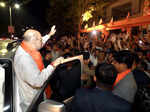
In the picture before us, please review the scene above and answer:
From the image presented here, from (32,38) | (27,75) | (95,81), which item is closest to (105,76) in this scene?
(95,81)

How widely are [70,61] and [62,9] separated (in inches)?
713

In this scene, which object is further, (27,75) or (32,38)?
(32,38)

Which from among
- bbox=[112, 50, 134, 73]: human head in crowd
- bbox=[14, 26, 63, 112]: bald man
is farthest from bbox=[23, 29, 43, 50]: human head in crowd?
bbox=[112, 50, 134, 73]: human head in crowd

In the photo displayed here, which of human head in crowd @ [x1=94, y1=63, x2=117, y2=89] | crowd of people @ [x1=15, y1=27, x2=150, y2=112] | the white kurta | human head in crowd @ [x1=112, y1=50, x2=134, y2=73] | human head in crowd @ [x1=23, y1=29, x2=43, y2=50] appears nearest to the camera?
crowd of people @ [x1=15, y1=27, x2=150, y2=112]

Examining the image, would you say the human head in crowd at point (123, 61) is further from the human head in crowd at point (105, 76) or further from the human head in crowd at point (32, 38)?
the human head in crowd at point (32, 38)

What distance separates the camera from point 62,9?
739 inches

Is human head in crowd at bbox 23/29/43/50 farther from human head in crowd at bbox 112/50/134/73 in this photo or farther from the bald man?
human head in crowd at bbox 112/50/134/73

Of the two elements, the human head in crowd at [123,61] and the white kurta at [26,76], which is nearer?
the white kurta at [26,76]

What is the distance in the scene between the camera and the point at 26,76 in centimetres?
177

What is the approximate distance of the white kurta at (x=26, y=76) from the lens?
1748 millimetres

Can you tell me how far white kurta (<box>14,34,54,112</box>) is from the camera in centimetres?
175

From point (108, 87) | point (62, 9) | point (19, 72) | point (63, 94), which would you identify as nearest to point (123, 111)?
point (108, 87)

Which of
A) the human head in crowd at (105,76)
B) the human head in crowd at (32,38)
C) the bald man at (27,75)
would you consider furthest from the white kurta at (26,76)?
the human head in crowd at (105,76)

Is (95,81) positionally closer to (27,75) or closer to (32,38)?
(27,75)
